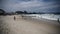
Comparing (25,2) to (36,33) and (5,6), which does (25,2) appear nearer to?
(5,6)

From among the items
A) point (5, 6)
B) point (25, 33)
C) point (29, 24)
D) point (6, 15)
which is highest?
point (5, 6)

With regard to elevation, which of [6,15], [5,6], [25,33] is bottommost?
[25,33]

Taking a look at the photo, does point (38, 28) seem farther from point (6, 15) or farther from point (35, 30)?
point (6, 15)

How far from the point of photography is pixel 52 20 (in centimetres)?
262

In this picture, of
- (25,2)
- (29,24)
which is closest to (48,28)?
(29,24)

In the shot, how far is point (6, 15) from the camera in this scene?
8.71 feet

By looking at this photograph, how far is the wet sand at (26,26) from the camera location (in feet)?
8.59

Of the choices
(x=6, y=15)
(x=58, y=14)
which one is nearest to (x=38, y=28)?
(x=58, y=14)

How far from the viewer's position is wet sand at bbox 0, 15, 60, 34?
262cm

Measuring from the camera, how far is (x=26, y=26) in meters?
2.65

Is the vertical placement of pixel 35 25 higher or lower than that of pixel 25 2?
lower

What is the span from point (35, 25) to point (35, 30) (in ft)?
0.30

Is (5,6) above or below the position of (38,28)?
above

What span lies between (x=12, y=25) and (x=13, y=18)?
13cm
